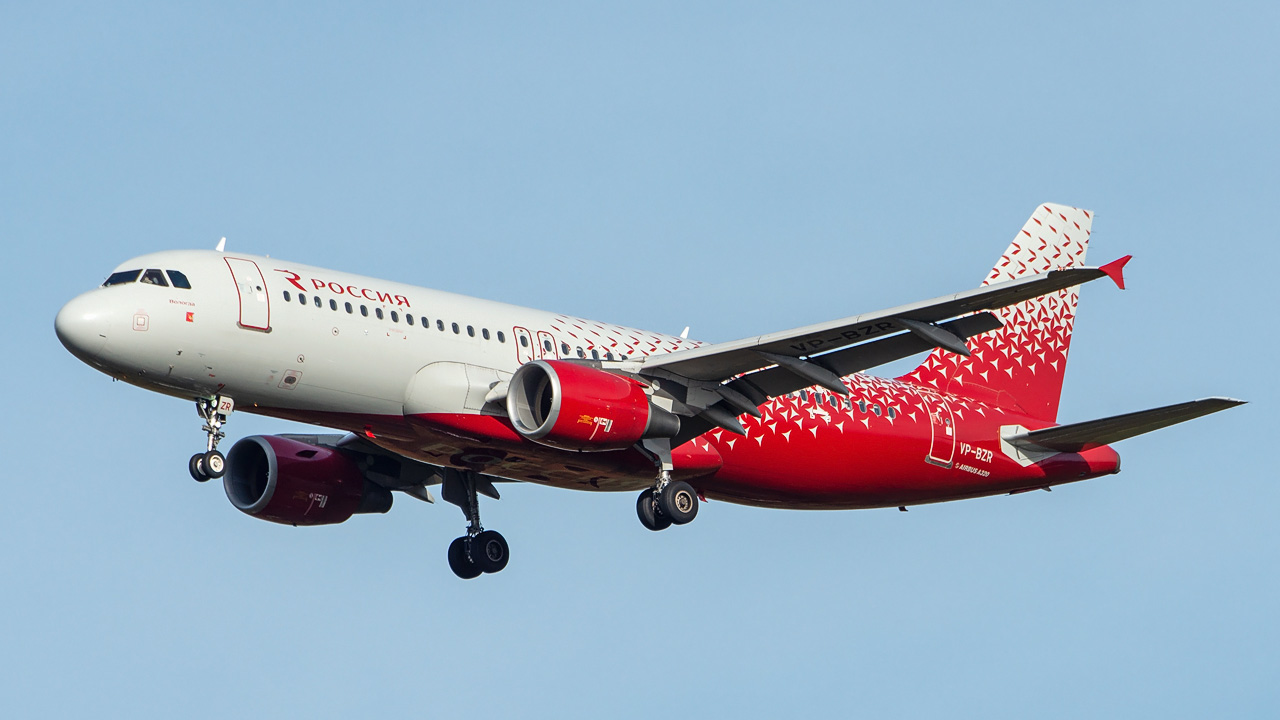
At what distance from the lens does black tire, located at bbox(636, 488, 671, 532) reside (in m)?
33.4

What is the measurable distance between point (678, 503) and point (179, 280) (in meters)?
10.4

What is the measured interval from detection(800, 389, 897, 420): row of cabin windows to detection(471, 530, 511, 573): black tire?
24.5ft

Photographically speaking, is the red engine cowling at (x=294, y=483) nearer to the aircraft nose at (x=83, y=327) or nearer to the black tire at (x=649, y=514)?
the black tire at (x=649, y=514)

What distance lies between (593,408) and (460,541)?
776 cm

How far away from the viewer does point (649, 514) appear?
33.5 meters

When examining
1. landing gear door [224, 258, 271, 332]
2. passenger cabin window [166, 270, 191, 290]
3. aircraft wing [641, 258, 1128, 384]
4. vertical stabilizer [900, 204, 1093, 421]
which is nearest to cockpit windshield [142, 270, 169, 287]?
passenger cabin window [166, 270, 191, 290]

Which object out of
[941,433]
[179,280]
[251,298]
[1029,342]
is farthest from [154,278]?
[1029,342]

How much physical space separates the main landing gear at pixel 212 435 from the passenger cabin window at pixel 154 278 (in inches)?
87.8

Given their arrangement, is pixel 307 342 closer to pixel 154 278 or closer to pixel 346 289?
pixel 346 289

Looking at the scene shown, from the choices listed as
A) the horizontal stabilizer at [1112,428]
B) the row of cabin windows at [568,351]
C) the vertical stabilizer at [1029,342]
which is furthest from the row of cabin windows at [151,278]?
the horizontal stabilizer at [1112,428]

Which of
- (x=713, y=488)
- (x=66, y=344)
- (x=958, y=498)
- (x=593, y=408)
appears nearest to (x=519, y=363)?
(x=593, y=408)

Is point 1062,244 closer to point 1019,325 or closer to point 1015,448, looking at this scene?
point 1019,325

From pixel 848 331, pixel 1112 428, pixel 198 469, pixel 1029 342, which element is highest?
pixel 1029 342

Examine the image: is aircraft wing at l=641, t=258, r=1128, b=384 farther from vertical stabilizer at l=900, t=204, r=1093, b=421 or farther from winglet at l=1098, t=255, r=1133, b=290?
vertical stabilizer at l=900, t=204, r=1093, b=421
